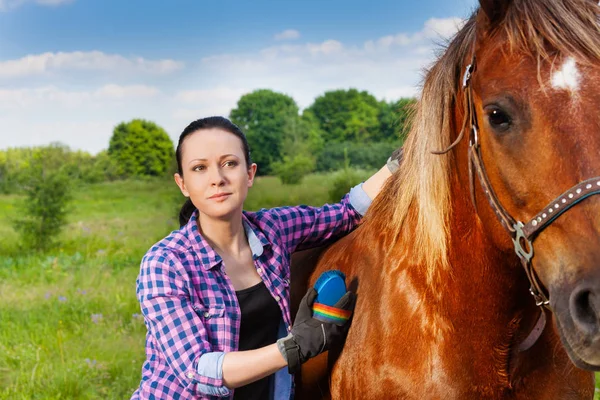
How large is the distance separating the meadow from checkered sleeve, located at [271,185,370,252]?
8.72ft

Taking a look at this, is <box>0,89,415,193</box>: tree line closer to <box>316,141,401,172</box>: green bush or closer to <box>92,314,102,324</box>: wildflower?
<box>316,141,401,172</box>: green bush

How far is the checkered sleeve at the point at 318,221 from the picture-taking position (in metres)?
2.81

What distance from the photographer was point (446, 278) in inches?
78.4

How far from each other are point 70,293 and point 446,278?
21.7 feet

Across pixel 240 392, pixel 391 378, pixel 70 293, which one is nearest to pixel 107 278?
pixel 70 293

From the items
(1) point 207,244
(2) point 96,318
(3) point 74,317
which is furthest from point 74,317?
(1) point 207,244

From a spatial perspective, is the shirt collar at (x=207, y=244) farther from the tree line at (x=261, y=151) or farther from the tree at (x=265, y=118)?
the tree at (x=265, y=118)

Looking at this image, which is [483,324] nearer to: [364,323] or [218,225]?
[364,323]

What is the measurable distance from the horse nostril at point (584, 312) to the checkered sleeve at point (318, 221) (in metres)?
1.53

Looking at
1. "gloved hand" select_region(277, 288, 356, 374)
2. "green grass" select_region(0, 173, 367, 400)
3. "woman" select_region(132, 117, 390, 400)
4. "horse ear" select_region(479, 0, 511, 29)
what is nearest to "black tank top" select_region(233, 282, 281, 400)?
"woman" select_region(132, 117, 390, 400)

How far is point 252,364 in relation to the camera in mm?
2082

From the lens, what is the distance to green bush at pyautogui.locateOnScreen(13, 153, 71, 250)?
11688mm

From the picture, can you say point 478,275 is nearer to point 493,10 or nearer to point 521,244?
point 521,244

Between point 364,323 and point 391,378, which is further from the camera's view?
point 364,323
